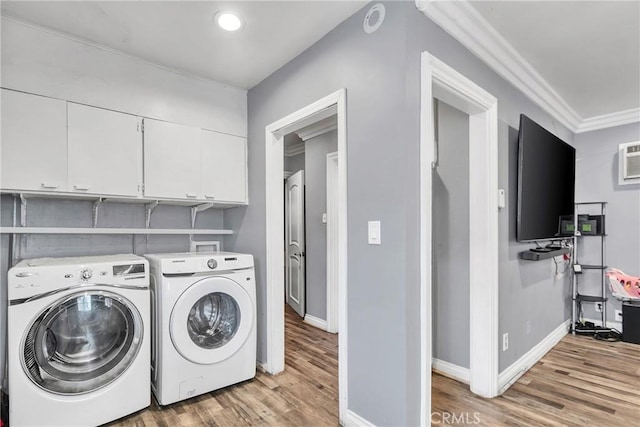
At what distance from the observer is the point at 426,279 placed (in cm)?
169

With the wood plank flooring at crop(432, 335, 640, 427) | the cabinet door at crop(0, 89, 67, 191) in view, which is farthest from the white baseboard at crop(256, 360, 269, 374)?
the cabinet door at crop(0, 89, 67, 191)

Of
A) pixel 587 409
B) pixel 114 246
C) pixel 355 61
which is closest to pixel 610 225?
pixel 587 409

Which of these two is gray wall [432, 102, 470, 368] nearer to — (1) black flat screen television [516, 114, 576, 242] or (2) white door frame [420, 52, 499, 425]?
(2) white door frame [420, 52, 499, 425]

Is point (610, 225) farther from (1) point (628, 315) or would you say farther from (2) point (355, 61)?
(2) point (355, 61)

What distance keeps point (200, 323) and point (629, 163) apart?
4.57 meters

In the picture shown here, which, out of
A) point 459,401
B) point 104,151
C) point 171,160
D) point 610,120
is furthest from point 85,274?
point 610,120

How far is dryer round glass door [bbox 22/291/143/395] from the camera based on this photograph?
69.8 inches

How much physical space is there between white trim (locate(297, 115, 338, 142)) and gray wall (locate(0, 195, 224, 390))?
1.68m

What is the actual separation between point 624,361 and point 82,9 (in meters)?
4.87

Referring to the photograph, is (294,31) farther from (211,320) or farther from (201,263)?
(211,320)

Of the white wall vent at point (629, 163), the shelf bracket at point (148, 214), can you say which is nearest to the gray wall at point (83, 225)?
the shelf bracket at point (148, 214)

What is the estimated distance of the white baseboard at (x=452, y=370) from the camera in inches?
97.3

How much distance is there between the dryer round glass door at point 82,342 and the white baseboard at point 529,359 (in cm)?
253

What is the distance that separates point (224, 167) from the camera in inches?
109
